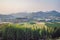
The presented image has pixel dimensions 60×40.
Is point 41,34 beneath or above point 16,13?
beneath

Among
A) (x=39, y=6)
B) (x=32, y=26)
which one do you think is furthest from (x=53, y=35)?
(x=39, y=6)

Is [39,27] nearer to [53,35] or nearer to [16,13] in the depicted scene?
[53,35]

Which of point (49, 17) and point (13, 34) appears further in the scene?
point (49, 17)

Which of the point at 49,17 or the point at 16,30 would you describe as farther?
the point at 49,17

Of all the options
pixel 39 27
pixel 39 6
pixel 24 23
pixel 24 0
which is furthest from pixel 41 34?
pixel 24 0

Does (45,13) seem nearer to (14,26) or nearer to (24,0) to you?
(24,0)

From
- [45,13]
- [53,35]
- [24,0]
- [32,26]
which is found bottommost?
[53,35]
